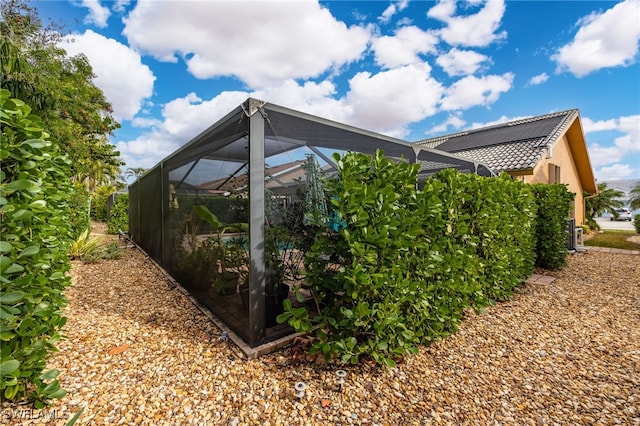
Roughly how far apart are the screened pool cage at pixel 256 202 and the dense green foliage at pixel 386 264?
42 cm

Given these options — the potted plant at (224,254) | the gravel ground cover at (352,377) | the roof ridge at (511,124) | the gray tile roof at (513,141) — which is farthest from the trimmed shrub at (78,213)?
the roof ridge at (511,124)

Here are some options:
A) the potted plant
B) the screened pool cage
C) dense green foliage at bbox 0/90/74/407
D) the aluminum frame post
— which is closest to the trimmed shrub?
the screened pool cage

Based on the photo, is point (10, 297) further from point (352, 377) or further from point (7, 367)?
point (352, 377)

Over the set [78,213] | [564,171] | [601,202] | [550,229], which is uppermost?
[564,171]

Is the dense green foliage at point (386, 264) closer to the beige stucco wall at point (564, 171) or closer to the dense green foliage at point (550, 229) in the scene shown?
the dense green foliage at point (550, 229)

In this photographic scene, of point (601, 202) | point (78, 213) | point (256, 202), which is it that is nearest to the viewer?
point (256, 202)

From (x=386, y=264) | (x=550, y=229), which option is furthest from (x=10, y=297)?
(x=550, y=229)

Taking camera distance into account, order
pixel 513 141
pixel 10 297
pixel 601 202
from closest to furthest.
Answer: pixel 10 297 < pixel 513 141 < pixel 601 202

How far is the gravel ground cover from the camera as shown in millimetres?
2150

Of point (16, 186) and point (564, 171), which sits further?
point (564, 171)

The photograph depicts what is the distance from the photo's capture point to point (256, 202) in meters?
2.97

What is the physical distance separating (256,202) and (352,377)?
1878 millimetres

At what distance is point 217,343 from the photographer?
321 cm

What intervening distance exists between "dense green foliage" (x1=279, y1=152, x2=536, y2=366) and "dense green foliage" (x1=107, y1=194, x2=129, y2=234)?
49.1 feet
